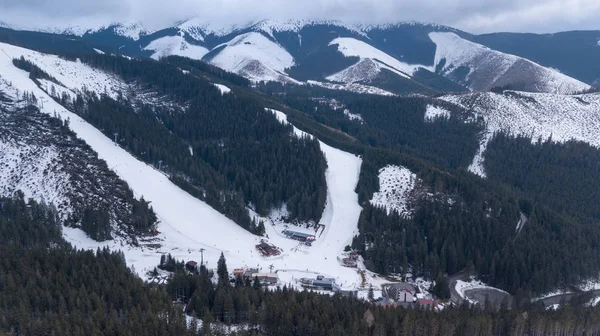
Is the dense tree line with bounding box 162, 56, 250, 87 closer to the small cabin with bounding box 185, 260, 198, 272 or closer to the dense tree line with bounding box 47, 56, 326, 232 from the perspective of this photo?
the dense tree line with bounding box 47, 56, 326, 232

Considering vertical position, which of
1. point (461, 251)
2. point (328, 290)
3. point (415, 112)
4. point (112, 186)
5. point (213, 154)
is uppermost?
point (415, 112)

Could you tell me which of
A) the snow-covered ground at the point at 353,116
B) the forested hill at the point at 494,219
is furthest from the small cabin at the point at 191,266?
the snow-covered ground at the point at 353,116

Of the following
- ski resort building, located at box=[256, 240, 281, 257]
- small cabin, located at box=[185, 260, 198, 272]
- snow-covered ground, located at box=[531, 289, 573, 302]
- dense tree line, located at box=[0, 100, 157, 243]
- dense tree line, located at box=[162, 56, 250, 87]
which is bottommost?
snow-covered ground, located at box=[531, 289, 573, 302]

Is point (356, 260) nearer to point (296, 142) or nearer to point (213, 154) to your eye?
point (296, 142)

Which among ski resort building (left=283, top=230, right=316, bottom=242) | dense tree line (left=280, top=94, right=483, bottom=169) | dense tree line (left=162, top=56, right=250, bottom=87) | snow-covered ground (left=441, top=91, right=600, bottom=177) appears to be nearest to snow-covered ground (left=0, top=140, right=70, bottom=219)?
ski resort building (left=283, top=230, right=316, bottom=242)

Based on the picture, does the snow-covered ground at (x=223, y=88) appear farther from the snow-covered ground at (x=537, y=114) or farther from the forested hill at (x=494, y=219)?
the snow-covered ground at (x=537, y=114)

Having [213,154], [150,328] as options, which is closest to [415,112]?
[213,154]

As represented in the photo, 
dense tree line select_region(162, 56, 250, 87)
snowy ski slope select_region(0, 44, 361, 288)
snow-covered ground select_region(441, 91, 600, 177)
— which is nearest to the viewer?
snowy ski slope select_region(0, 44, 361, 288)
